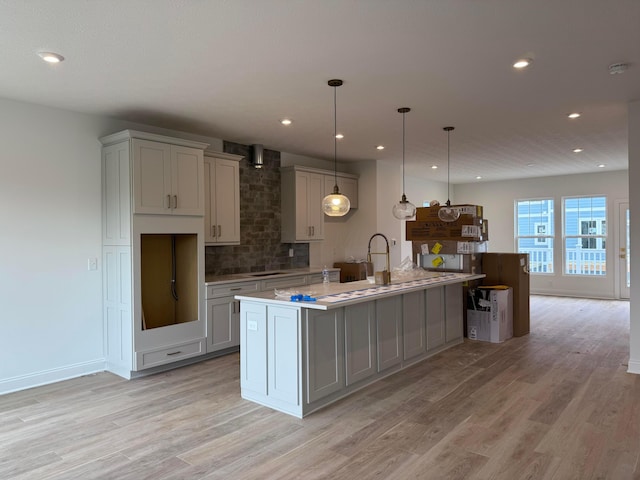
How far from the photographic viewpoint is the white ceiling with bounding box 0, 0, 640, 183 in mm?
2471

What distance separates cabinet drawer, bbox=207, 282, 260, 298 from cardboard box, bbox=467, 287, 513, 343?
2779 mm

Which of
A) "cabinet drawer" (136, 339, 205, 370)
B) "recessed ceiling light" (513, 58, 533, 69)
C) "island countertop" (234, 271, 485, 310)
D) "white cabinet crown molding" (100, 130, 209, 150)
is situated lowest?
"cabinet drawer" (136, 339, 205, 370)

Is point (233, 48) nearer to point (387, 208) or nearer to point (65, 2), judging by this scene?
point (65, 2)

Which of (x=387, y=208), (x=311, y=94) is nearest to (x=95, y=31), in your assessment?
(x=311, y=94)

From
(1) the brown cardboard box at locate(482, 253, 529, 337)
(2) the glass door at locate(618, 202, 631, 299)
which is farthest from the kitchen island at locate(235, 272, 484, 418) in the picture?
(2) the glass door at locate(618, 202, 631, 299)

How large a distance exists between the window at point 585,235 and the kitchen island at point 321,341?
6.34 m

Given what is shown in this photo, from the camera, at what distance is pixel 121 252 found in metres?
4.36

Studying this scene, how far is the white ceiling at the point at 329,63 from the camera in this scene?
8.11 ft

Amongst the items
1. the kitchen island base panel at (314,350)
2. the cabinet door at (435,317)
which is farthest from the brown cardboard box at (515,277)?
the kitchen island base panel at (314,350)

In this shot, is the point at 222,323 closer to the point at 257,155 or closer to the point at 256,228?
the point at 256,228

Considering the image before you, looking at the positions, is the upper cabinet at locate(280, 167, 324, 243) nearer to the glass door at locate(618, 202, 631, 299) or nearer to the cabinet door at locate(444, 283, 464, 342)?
the cabinet door at locate(444, 283, 464, 342)

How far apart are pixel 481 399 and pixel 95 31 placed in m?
3.86

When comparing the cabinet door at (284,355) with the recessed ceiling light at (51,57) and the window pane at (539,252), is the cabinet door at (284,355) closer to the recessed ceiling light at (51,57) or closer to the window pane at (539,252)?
the recessed ceiling light at (51,57)

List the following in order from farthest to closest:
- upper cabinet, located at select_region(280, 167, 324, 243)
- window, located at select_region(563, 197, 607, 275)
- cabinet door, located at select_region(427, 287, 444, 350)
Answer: window, located at select_region(563, 197, 607, 275) → upper cabinet, located at select_region(280, 167, 324, 243) → cabinet door, located at select_region(427, 287, 444, 350)
